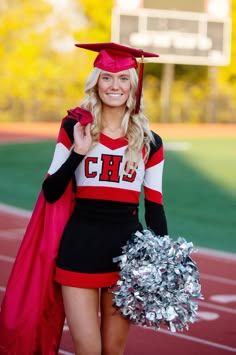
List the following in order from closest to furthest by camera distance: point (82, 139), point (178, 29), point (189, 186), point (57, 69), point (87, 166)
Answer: point (82, 139) < point (87, 166) < point (189, 186) < point (178, 29) < point (57, 69)

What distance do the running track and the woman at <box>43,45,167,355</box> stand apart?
1762mm

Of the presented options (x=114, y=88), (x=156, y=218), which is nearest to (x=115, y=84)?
(x=114, y=88)

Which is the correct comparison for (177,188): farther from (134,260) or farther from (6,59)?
(6,59)

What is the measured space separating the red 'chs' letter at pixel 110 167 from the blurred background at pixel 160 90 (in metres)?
6.07

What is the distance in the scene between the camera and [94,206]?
13.2 ft

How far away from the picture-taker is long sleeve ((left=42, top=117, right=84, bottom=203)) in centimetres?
394

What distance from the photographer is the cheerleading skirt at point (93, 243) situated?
3969 millimetres

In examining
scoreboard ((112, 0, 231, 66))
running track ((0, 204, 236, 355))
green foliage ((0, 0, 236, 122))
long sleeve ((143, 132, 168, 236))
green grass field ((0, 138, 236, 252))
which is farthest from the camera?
green foliage ((0, 0, 236, 122))

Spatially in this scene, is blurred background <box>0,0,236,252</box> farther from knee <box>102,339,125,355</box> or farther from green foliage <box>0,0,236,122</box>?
knee <box>102,339,125,355</box>

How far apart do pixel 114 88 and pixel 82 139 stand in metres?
0.27

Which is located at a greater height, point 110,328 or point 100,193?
point 100,193

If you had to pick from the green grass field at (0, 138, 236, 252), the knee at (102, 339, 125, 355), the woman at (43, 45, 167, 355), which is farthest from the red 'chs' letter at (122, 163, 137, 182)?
the green grass field at (0, 138, 236, 252)

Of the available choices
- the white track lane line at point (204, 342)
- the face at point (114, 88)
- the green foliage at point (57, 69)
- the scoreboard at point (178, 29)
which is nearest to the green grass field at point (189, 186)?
the white track lane line at point (204, 342)

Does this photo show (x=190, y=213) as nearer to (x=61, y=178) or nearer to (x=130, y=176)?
(x=130, y=176)
